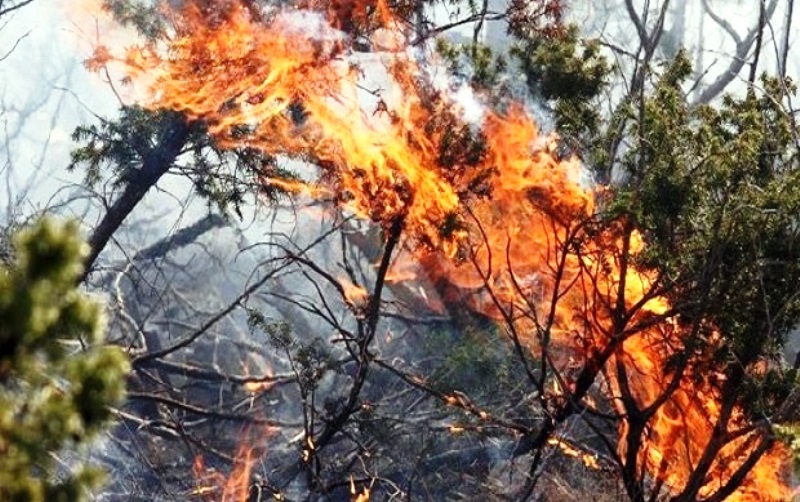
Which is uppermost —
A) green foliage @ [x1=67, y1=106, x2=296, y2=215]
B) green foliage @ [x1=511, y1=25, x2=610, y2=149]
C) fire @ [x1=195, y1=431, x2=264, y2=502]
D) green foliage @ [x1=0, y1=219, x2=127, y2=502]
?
green foliage @ [x1=511, y1=25, x2=610, y2=149]

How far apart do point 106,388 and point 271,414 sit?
499 inches

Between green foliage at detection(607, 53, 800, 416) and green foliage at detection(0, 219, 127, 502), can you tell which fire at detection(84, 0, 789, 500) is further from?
green foliage at detection(0, 219, 127, 502)

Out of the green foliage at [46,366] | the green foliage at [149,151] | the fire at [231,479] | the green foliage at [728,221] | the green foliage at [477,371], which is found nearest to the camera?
the green foliage at [46,366]

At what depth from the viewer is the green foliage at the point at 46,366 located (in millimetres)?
1730

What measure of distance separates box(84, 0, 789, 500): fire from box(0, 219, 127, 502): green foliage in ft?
18.1

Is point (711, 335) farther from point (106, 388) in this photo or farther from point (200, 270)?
point (200, 270)

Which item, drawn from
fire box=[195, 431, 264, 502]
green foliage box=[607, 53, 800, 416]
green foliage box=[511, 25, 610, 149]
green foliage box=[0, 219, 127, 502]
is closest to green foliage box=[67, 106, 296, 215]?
green foliage box=[511, 25, 610, 149]

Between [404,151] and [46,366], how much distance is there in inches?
241

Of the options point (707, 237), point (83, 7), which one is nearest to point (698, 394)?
point (707, 237)

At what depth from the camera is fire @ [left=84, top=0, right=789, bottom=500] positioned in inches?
293

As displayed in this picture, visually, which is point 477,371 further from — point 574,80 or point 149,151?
point 149,151

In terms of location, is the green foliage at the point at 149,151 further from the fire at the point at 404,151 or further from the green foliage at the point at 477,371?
the green foliage at the point at 477,371

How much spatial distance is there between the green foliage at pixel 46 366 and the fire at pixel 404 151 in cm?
552

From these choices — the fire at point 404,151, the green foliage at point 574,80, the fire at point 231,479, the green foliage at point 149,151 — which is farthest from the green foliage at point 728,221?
the fire at point 231,479
